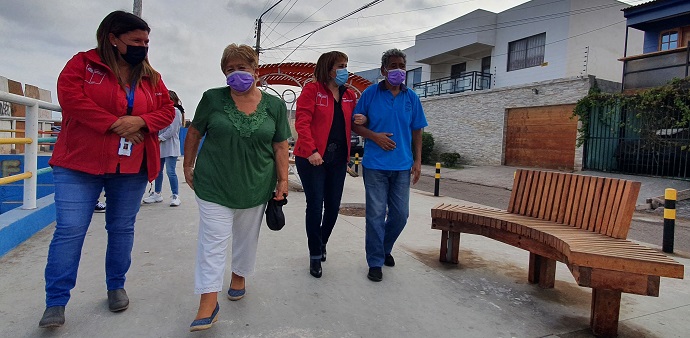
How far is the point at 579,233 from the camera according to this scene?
3.00m

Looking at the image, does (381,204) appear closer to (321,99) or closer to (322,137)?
(322,137)

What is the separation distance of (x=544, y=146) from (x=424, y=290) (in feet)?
50.1

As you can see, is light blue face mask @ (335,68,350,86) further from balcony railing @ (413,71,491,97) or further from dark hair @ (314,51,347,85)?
balcony railing @ (413,71,491,97)

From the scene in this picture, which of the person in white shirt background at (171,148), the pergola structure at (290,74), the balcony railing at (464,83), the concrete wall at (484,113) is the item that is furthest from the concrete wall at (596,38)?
the person in white shirt background at (171,148)

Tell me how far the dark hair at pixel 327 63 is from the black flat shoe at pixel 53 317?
2.30m

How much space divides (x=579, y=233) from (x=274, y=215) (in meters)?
2.07

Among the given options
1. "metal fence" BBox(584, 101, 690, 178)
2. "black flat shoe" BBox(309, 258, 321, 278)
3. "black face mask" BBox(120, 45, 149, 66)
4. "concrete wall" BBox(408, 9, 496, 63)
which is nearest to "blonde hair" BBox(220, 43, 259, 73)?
"black face mask" BBox(120, 45, 149, 66)

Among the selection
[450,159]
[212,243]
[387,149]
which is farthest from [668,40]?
[212,243]

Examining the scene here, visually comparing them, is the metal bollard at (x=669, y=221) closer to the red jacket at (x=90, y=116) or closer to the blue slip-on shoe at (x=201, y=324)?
the blue slip-on shoe at (x=201, y=324)

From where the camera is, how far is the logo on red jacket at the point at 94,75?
94.7 inches

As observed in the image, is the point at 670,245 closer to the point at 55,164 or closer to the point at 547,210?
the point at 547,210

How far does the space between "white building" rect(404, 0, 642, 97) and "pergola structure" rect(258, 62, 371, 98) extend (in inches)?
441

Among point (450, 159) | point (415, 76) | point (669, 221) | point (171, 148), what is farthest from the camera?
point (415, 76)

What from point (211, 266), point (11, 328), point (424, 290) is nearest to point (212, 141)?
point (211, 266)
